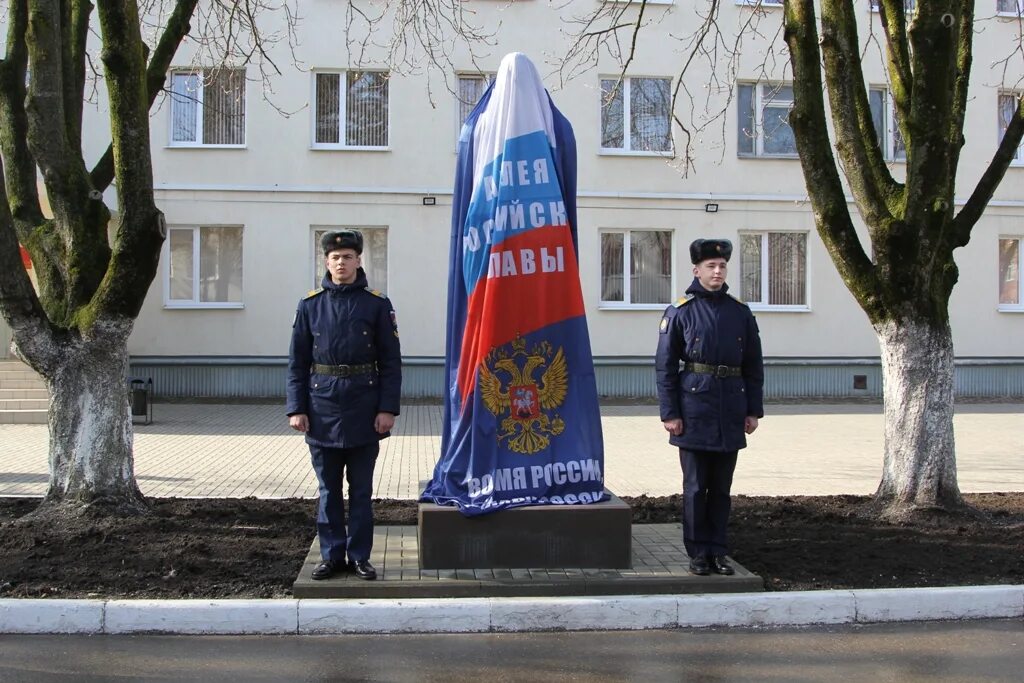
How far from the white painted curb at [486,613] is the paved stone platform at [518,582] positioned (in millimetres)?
110

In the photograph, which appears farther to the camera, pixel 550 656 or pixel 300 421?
pixel 300 421

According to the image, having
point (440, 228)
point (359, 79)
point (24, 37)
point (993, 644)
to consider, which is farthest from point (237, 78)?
point (993, 644)

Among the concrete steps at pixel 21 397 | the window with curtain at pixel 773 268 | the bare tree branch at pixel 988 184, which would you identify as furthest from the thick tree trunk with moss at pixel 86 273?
the window with curtain at pixel 773 268

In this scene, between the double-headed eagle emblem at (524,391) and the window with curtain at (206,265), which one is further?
the window with curtain at (206,265)

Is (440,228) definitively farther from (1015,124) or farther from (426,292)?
(1015,124)

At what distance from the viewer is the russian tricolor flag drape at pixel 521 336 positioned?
19.0 feet

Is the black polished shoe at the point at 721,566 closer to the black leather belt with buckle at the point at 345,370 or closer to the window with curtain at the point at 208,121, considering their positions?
the black leather belt with buckle at the point at 345,370

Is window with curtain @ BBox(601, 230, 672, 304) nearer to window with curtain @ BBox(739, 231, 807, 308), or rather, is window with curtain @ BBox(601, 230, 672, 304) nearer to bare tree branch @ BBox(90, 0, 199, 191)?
window with curtain @ BBox(739, 231, 807, 308)

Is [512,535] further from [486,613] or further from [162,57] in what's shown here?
[162,57]

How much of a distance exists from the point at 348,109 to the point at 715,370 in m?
14.8

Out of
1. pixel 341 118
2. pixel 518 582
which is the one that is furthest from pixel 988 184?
pixel 341 118

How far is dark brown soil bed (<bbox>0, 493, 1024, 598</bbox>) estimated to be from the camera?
216 inches

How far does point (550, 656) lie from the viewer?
4.67 meters

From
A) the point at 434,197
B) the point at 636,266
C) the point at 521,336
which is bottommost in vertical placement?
the point at 521,336
